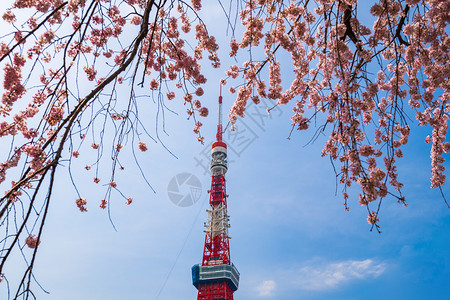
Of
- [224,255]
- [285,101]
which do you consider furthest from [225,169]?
[285,101]

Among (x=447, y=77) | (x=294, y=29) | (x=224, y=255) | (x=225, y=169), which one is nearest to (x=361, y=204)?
(x=447, y=77)

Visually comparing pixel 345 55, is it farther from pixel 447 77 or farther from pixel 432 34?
pixel 447 77

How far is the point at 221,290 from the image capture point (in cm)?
3569

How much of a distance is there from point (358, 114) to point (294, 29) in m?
1.24

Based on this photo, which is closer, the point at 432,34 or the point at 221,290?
the point at 432,34

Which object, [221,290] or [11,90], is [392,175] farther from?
[221,290]

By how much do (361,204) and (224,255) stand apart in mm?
34051

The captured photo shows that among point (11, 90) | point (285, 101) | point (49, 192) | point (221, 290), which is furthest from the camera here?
point (221, 290)

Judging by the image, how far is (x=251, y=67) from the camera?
418 centimetres

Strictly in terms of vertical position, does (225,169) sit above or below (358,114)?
above

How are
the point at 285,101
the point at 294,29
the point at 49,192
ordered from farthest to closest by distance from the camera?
the point at 285,101, the point at 294,29, the point at 49,192

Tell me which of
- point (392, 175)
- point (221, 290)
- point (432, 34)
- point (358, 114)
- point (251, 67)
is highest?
point (221, 290)

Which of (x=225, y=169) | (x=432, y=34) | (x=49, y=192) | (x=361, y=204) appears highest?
(x=225, y=169)

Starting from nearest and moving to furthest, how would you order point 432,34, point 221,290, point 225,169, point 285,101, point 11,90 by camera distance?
point 11,90, point 432,34, point 285,101, point 221,290, point 225,169
